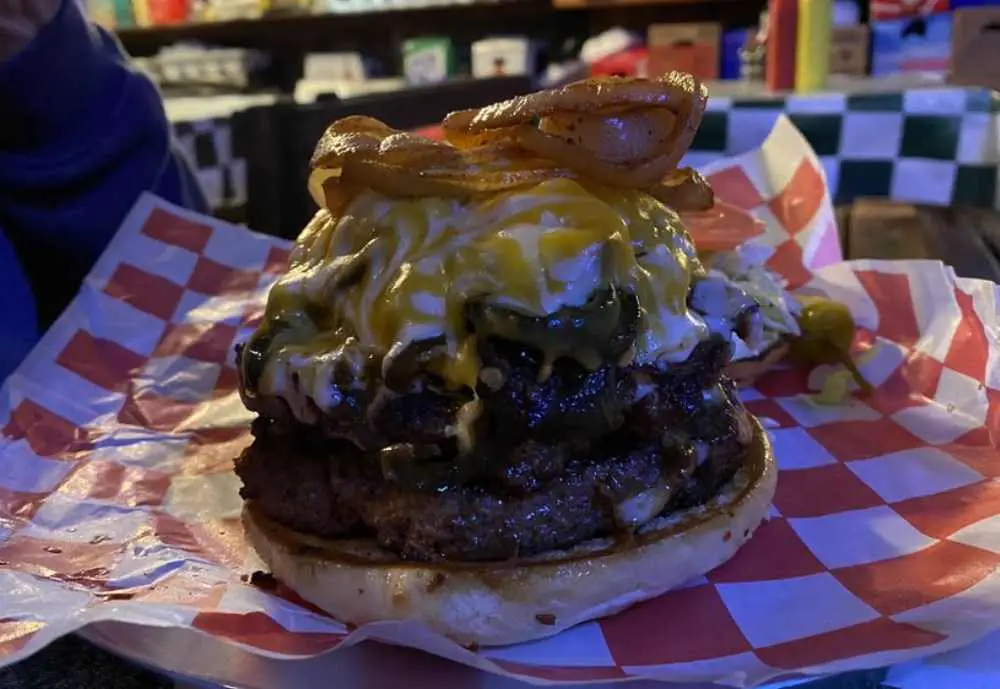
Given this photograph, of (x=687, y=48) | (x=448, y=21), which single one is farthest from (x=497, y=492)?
(x=448, y=21)

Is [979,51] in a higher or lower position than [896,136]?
higher

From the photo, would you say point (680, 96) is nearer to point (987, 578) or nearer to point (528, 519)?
point (528, 519)

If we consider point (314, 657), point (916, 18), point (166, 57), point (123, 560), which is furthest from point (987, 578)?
point (166, 57)

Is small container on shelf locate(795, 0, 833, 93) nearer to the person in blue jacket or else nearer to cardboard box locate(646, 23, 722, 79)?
the person in blue jacket

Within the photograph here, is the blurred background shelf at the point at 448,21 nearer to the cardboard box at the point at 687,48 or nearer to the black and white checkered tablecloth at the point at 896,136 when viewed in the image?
the cardboard box at the point at 687,48

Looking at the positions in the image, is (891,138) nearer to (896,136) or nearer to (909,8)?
(896,136)

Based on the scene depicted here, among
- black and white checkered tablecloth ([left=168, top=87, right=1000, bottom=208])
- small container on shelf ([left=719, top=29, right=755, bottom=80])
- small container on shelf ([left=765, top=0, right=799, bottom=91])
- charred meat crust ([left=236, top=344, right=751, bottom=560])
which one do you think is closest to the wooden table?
black and white checkered tablecloth ([left=168, top=87, right=1000, bottom=208])
